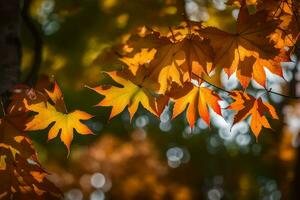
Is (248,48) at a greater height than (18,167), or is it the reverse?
(248,48)

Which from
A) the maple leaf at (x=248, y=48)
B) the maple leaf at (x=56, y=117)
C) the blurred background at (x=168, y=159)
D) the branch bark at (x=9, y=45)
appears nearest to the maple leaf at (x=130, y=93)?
the maple leaf at (x=56, y=117)

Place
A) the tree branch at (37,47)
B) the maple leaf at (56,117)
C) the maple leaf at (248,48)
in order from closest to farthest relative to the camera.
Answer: the maple leaf at (248,48), the maple leaf at (56,117), the tree branch at (37,47)

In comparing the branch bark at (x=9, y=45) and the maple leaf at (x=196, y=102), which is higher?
the branch bark at (x=9, y=45)

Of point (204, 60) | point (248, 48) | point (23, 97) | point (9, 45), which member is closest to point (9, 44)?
point (9, 45)

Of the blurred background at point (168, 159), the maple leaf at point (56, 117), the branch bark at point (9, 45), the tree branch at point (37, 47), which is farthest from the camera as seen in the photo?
the blurred background at point (168, 159)

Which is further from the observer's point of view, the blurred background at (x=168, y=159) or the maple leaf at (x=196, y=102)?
the blurred background at (x=168, y=159)

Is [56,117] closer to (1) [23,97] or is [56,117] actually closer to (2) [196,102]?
(1) [23,97]

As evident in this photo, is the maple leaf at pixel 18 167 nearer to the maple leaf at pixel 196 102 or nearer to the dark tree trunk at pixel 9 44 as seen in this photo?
the dark tree trunk at pixel 9 44

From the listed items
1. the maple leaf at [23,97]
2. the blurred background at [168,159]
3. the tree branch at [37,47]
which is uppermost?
the tree branch at [37,47]
